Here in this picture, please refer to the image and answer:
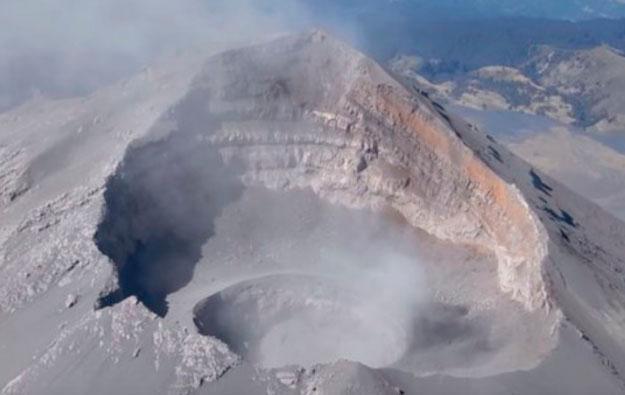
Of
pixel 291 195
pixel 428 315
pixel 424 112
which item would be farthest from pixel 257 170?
pixel 428 315

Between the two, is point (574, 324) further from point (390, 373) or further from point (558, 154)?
point (558, 154)

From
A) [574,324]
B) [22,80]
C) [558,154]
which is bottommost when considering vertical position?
[558,154]

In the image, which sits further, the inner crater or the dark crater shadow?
the dark crater shadow

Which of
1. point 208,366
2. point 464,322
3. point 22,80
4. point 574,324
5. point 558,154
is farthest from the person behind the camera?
point 558,154

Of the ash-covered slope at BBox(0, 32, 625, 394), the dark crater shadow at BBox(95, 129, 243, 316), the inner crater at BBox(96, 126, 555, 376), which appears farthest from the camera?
the dark crater shadow at BBox(95, 129, 243, 316)

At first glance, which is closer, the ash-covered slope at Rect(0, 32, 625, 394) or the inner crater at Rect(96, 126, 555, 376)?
the ash-covered slope at Rect(0, 32, 625, 394)

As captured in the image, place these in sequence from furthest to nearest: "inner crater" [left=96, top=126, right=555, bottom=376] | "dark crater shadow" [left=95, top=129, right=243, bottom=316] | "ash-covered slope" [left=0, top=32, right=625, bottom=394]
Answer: "dark crater shadow" [left=95, top=129, right=243, bottom=316], "inner crater" [left=96, top=126, right=555, bottom=376], "ash-covered slope" [left=0, top=32, right=625, bottom=394]
